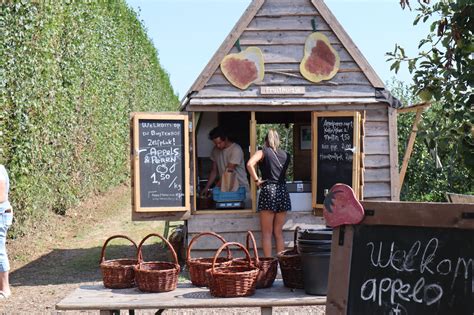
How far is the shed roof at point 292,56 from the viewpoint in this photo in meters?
9.12

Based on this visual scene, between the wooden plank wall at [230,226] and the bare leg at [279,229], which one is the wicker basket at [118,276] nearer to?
the wooden plank wall at [230,226]

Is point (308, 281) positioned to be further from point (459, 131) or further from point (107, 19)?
point (107, 19)

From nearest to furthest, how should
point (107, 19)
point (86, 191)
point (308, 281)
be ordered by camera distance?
1. point (308, 281)
2. point (86, 191)
3. point (107, 19)

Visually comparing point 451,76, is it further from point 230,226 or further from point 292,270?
point 230,226

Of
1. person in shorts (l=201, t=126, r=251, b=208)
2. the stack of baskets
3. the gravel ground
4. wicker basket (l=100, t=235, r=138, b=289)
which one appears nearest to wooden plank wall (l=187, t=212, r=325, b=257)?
person in shorts (l=201, t=126, r=251, b=208)

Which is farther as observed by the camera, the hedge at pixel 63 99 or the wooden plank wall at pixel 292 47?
the hedge at pixel 63 99

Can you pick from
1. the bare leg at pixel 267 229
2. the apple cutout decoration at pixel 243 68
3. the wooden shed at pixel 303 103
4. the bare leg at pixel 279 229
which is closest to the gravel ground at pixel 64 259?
the wooden shed at pixel 303 103

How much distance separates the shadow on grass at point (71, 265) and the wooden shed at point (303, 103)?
133 cm

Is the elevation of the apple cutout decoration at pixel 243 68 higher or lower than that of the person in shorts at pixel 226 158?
higher

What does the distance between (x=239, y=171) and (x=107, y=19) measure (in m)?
7.76

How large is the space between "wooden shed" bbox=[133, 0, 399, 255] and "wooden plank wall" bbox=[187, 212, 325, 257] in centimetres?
1

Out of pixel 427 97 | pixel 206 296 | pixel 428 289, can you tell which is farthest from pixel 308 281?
pixel 427 97

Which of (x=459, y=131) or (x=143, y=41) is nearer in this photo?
(x=459, y=131)

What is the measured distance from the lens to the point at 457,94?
3.73m
